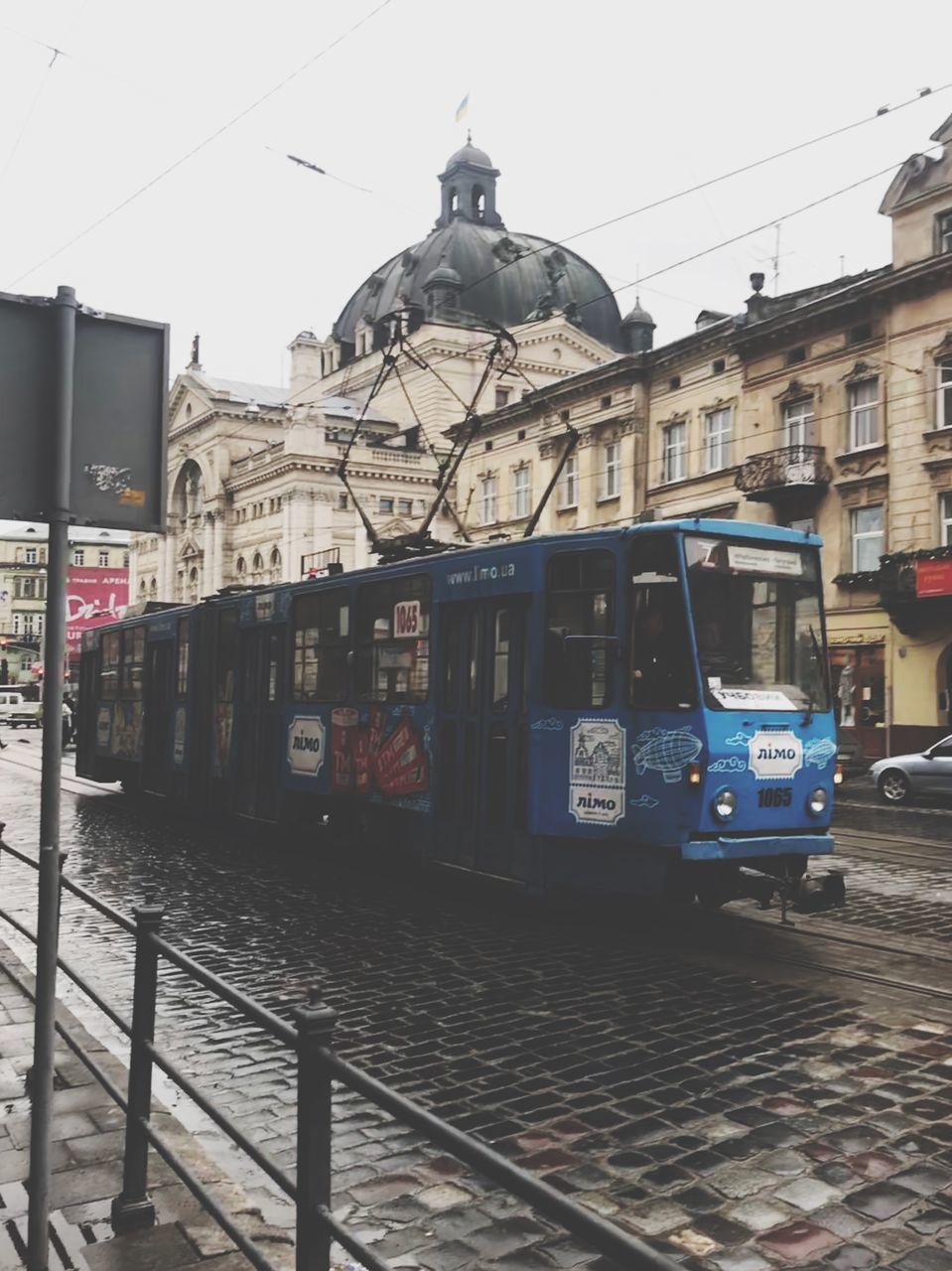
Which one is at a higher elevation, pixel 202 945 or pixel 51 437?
pixel 51 437

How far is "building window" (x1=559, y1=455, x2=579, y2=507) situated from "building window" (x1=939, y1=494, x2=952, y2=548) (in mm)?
15020

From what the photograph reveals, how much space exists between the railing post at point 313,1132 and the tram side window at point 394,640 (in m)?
8.61

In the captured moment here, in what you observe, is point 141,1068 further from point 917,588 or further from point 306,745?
point 917,588

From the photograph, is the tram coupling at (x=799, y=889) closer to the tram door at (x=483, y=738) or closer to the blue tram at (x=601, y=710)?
the blue tram at (x=601, y=710)

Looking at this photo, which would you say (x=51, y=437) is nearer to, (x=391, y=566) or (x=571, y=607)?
(x=571, y=607)

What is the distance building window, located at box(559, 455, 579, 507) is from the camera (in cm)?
4238

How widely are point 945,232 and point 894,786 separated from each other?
1499 cm

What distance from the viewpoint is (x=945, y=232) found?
97.6 ft

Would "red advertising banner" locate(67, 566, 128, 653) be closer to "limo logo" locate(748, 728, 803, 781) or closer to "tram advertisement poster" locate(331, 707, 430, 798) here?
"tram advertisement poster" locate(331, 707, 430, 798)

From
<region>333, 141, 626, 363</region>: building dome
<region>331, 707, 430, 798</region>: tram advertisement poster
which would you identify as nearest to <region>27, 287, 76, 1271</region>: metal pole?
<region>331, 707, 430, 798</region>: tram advertisement poster

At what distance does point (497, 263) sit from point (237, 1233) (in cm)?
7737

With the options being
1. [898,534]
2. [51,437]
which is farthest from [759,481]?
[51,437]

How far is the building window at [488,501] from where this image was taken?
47.1 m

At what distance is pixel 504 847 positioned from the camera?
10070 millimetres
